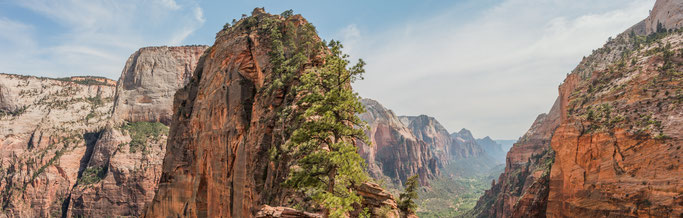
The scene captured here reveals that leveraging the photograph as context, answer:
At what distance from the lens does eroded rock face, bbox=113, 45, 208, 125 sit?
136 m

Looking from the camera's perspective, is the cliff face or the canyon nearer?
the canyon

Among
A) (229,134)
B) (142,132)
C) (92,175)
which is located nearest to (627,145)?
(229,134)

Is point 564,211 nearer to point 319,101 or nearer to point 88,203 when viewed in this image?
point 319,101

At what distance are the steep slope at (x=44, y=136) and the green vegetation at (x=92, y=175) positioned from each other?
4213mm

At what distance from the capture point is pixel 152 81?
140 meters

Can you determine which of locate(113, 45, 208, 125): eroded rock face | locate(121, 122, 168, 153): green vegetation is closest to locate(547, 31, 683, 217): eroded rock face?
locate(121, 122, 168, 153): green vegetation

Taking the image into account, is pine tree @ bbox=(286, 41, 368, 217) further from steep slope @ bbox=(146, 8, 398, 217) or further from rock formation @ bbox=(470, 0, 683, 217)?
rock formation @ bbox=(470, 0, 683, 217)

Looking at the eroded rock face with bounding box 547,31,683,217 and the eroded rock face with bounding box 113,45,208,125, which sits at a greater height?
the eroded rock face with bounding box 113,45,208,125

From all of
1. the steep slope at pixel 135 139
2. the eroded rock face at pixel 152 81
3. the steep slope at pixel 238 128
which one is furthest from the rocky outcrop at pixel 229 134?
the eroded rock face at pixel 152 81

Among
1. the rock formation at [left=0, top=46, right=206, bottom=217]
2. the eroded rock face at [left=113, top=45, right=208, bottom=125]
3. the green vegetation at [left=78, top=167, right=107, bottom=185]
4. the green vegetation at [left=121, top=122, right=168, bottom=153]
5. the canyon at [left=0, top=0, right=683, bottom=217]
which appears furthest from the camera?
the eroded rock face at [left=113, top=45, right=208, bottom=125]

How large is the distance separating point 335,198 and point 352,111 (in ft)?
15.0

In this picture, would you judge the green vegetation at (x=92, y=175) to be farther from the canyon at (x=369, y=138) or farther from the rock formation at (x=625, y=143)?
the rock formation at (x=625, y=143)

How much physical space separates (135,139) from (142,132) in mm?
5117

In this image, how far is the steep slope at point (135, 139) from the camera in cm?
10850
